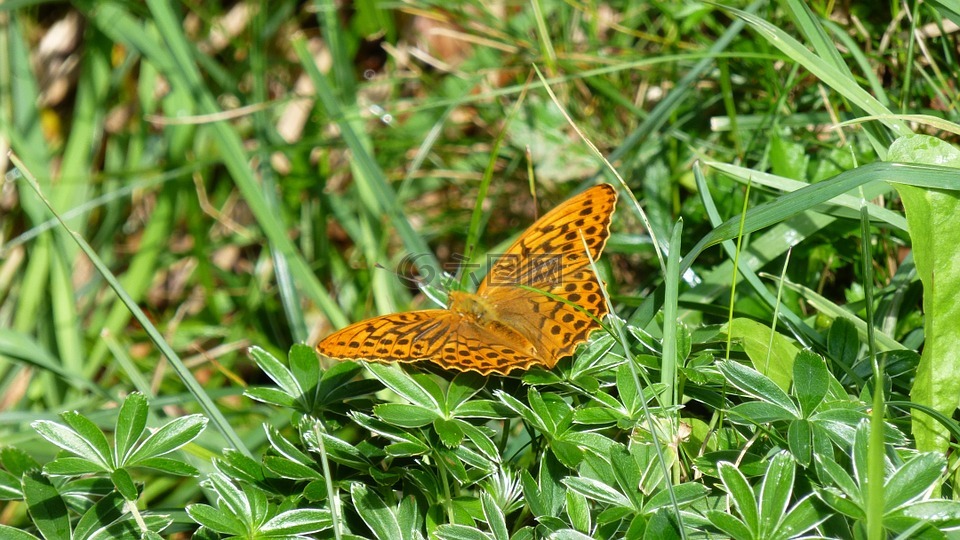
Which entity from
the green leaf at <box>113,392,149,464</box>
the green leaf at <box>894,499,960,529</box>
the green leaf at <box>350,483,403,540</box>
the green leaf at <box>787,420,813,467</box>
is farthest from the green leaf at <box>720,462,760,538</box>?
the green leaf at <box>113,392,149,464</box>

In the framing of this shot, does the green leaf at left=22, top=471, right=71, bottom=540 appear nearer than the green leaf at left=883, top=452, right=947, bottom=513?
No

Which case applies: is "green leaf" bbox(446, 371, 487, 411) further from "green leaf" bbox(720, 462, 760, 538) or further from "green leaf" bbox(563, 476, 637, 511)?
"green leaf" bbox(720, 462, 760, 538)

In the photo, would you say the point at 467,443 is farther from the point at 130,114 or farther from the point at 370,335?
the point at 130,114

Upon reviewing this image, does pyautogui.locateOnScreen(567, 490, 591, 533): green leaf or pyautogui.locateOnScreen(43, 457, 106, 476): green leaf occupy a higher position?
pyautogui.locateOnScreen(43, 457, 106, 476): green leaf

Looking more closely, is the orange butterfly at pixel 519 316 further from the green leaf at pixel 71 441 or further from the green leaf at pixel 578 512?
the green leaf at pixel 71 441

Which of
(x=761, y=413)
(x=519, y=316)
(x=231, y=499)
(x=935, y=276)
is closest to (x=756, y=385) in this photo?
(x=761, y=413)

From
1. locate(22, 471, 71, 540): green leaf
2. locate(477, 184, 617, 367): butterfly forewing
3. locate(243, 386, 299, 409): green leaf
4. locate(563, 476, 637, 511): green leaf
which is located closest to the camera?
locate(563, 476, 637, 511): green leaf
